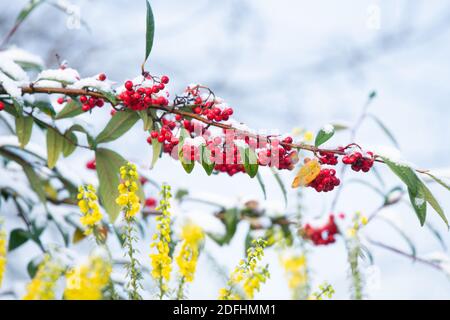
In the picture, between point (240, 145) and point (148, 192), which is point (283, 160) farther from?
point (148, 192)

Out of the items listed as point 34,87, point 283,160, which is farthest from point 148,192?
point 283,160

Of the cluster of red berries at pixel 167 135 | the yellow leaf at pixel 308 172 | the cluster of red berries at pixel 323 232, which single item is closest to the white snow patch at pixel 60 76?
the cluster of red berries at pixel 167 135

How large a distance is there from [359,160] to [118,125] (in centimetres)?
39

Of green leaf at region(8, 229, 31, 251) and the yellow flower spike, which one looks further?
green leaf at region(8, 229, 31, 251)

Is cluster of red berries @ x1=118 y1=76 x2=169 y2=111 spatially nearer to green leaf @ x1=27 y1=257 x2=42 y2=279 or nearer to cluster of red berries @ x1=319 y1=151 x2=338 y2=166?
cluster of red berries @ x1=319 y1=151 x2=338 y2=166

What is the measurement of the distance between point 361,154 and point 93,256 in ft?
1.16

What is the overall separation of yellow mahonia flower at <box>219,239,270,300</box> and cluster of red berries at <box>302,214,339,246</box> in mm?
696

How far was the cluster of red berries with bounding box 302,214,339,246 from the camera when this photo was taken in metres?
1.55

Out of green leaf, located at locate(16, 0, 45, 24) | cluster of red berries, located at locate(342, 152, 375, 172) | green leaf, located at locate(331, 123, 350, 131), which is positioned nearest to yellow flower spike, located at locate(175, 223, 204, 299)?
cluster of red berries, located at locate(342, 152, 375, 172)

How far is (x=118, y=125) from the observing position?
3.47 feet

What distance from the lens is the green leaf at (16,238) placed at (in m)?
1.39

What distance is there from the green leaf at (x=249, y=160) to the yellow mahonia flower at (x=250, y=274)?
0.31ft

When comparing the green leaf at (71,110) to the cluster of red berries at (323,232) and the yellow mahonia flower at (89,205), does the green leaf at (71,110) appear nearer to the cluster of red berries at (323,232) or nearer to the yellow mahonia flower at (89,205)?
the yellow mahonia flower at (89,205)
